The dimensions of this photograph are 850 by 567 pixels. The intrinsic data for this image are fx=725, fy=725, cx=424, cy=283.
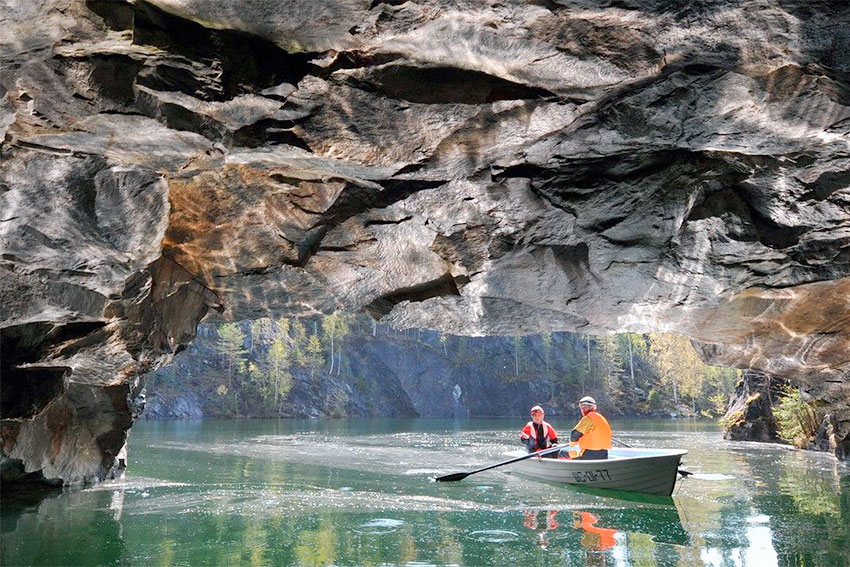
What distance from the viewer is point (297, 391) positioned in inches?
2235

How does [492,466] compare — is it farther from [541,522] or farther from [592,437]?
[541,522]

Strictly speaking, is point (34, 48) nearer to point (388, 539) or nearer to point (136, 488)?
point (388, 539)

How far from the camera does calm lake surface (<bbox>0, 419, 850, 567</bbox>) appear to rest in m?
7.41

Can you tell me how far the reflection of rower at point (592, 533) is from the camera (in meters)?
7.86

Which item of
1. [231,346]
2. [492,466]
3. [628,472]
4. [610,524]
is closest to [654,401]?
[231,346]

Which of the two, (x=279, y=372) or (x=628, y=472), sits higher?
(x=279, y=372)

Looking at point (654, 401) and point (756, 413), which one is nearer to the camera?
point (756, 413)

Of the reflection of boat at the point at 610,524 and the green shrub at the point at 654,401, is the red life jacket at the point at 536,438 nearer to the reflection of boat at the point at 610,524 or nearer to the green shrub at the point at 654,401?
the reflection of boat at the point at 610,524

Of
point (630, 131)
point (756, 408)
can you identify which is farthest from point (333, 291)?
point (756, 408)

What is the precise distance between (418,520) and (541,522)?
1586mm

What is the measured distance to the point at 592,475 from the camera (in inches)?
468

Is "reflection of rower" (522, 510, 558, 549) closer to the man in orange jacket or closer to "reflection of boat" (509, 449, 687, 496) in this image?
"reflection of boat" (509, 449, 687, 496)

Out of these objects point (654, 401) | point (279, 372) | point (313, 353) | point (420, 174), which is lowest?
point (654, 401)

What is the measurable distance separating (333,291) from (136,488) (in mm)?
5974
